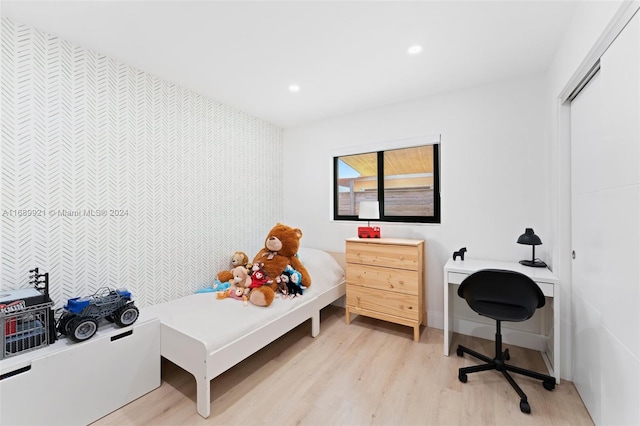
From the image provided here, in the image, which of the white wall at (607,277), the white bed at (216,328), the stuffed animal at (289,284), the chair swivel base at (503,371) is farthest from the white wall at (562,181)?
the stuffed animal at (289,284)

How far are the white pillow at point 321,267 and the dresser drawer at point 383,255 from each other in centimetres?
33

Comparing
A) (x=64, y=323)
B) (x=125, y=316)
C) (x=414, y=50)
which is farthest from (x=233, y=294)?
(x=414, y=50)

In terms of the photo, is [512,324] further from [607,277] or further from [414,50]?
[414,50]

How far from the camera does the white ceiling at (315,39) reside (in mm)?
1588

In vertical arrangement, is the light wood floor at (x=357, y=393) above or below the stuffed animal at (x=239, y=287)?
below

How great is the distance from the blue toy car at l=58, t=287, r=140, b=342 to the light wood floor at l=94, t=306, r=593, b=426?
543 millimetres

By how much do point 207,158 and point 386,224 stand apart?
2.10 m

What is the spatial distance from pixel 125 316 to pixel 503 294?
256 centimetres

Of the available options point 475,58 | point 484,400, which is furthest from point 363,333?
point 475,58

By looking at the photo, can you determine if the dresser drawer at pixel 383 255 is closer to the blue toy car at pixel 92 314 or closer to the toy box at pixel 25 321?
the blue toy car at pixel 92 314

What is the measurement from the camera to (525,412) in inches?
63.2

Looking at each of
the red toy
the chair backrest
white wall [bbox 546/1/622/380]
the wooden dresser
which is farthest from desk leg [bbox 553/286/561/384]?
the red toy

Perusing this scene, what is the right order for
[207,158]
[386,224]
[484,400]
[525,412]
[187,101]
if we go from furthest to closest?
[386,224]
[207,158]
[187,101]
[484,400]
[525,412]

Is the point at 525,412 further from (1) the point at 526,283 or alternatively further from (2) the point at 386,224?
(2) the point at 386,224
